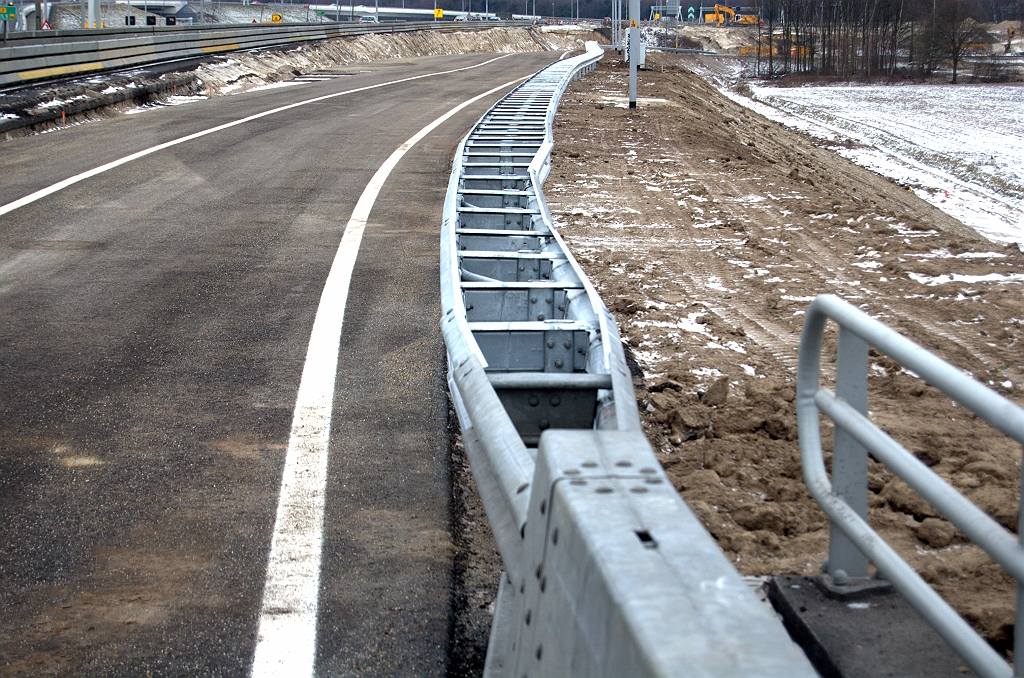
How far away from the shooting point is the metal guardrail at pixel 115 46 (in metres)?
19.7

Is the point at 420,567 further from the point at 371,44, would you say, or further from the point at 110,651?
the point at 371,44

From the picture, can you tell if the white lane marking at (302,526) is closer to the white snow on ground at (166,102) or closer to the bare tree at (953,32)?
the white snow on ground at (166,102)

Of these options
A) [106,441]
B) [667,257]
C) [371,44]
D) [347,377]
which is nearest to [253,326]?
[347,377]

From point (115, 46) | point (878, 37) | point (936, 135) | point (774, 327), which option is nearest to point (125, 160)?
point (774, 327)

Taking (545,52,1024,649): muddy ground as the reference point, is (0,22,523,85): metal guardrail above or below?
above

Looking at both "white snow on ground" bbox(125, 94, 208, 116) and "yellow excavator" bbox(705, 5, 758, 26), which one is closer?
"white snow on ground" bbox(125, 94, 208, 116)

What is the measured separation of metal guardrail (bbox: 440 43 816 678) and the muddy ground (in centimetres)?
96

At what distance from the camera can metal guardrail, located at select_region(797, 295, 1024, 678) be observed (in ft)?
7.30

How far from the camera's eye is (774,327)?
735 cm

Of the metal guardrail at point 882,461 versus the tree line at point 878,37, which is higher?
the tree line at point 878,37

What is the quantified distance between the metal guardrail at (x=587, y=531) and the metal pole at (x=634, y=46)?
18.4 m

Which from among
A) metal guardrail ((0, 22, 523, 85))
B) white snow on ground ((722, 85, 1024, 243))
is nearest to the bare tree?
white snow on ground ((722, 85, 1024, 243))

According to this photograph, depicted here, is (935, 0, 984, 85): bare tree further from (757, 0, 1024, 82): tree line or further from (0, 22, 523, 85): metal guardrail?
(0, 22, 523, 85): metal guardrail

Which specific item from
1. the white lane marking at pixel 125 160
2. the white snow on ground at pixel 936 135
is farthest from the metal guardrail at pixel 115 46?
the white snow on ground at pixel 936 135
